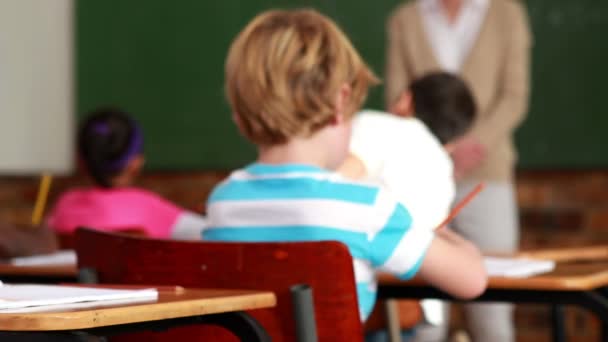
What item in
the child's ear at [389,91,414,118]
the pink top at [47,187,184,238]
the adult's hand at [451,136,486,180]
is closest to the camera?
the child's ear at [389,91,414,118]

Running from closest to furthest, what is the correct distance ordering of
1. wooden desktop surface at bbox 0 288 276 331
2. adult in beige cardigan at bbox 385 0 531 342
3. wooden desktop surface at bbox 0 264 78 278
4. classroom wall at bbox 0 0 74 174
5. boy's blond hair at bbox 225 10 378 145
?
wooden desktop surface at bbox 0 288 276 331 → boy's blond hair at bbox 225 10 378 145 → wooden desktop surface at bbox 0 264 78 278 → adult in beige cardigan at bbox 385 0 531 342 → classroom wall at bbox 0 0 74 174

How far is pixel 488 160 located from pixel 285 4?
1473 millimetres

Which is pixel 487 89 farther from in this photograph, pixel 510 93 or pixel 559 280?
pixel 559 280

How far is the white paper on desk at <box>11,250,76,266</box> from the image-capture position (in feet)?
7.08

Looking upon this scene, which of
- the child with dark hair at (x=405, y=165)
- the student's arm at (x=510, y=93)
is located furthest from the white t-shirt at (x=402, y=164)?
the student's arm at (x=510, y=93)

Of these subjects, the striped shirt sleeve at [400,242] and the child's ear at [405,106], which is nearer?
the striped shirt sleeve at [400,242]

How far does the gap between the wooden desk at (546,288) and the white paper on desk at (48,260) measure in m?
0.65

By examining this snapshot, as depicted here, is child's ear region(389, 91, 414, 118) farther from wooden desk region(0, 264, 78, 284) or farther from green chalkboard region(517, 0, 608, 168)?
green chalkboard region(517, 0, 608, 168)

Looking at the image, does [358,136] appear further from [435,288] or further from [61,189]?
[61,189]

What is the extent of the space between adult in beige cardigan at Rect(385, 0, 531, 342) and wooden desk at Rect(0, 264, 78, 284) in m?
1.78

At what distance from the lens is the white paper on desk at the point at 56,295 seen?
1.15 meters

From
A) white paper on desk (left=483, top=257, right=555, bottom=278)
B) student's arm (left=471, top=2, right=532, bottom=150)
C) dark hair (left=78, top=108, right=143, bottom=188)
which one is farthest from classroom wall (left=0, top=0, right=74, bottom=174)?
white paper on desk (left=483, top=257, right=555, bottom=278)

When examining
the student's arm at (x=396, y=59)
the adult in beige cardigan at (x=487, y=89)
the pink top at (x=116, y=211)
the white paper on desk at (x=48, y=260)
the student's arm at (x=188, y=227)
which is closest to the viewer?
the white paper on desk at (x=48, y=260)

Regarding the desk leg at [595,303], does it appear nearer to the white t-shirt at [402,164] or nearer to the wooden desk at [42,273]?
the white t-shirt at [402,164]
